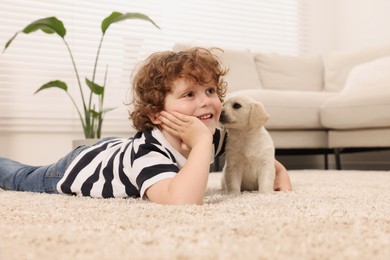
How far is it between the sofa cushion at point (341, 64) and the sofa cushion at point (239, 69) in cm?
67

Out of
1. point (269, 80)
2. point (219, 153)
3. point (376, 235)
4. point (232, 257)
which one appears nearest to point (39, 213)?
point (232, 257)

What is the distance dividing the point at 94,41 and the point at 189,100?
2554 mm

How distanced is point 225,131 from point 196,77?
391 millimetres

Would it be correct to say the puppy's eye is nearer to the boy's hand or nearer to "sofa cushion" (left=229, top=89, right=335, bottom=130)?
the boy's hand

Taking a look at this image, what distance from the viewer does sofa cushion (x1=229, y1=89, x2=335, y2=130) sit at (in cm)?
294

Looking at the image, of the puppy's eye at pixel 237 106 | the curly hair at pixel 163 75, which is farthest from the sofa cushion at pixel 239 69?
the curly hair at pixel 163 75

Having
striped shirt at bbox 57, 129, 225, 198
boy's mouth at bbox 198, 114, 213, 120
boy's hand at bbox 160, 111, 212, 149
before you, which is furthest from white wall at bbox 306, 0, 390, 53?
boy's hand at bbox 160, 111, 212, 149

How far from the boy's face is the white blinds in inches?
54.5

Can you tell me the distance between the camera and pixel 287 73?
153 inches

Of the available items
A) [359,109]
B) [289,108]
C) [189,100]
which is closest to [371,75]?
[359,109]

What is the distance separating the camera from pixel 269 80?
12.6ft

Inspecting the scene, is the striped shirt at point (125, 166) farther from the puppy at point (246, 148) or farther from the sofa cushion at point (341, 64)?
the sofa cushion at point (341, 64)

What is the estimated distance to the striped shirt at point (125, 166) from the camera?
1.17 m

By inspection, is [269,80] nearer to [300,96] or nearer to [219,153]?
[300,96]
